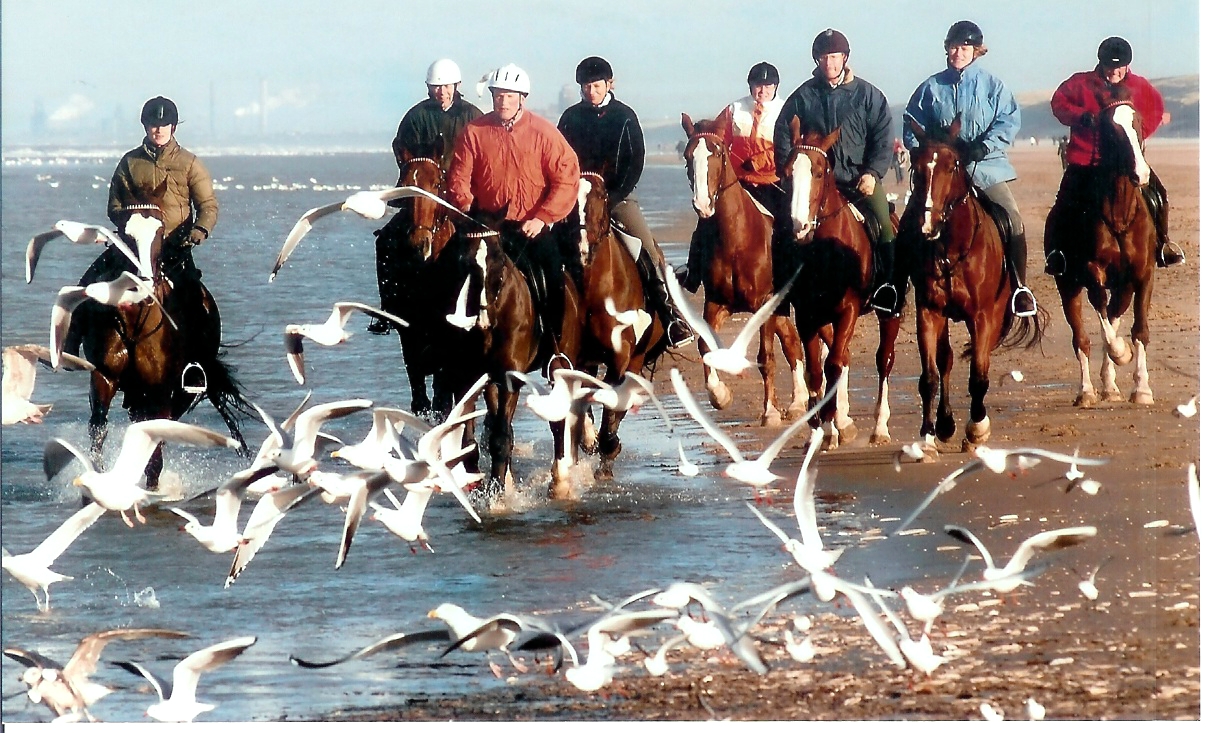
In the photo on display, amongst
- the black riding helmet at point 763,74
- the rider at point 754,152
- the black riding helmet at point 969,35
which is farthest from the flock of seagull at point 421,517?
the black riding helmet at point 969,35

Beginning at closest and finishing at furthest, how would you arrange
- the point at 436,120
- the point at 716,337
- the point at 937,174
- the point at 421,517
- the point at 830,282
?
1. the point at 421,517
2. the point at 937,174
3. the point at 716,337
4. the point at 436,120
5. the point at 830,282

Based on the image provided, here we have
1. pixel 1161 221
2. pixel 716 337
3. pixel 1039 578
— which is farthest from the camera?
pixel 1161 221

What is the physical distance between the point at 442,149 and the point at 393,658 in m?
3.63

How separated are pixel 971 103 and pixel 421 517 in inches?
173

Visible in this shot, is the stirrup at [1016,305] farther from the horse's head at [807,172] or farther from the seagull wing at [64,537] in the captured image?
the seagull wing at [64,537]

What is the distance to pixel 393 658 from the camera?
12445mm

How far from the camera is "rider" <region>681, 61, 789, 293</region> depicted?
14.3 meters

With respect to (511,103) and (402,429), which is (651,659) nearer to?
(402,429)

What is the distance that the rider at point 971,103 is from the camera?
13852mm

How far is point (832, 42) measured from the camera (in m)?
14.0

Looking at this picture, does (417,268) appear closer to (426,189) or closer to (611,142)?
(426,189)

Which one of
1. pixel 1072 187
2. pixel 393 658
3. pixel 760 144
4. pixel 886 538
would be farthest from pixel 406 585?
pixel 1072 187

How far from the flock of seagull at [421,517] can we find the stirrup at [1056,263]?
162cm

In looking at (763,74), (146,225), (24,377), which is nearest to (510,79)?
(763,74)
